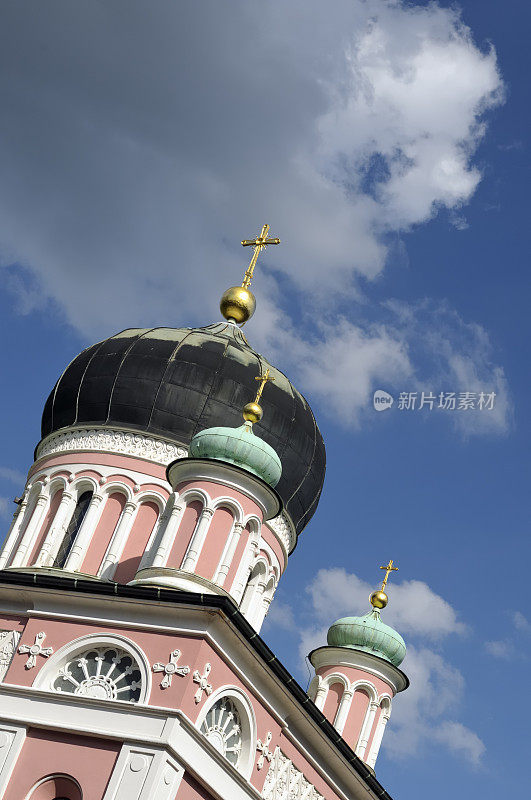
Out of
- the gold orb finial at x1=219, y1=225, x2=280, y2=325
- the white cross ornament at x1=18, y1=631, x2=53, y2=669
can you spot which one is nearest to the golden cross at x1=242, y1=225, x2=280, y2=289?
the gold orb finial at x1=219, y1=225, x2=280, y2=325

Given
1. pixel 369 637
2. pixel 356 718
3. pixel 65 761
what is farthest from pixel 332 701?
pixel 65 761

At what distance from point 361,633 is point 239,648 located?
711 centimetres

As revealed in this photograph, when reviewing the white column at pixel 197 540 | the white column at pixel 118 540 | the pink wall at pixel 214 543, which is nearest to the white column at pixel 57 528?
the white column at pixel 118 540

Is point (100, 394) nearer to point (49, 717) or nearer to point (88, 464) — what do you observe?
point (88, 464)

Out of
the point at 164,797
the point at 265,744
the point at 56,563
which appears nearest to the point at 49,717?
the point at 164,797

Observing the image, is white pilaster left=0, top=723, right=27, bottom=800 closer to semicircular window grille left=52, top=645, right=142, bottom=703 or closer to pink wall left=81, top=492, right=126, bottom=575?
semicircular window grille left=52, top=645, right=142, bottom=703

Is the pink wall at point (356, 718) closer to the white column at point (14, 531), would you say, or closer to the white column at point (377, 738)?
the white column at point (377, 738)

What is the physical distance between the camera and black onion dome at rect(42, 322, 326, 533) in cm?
2244

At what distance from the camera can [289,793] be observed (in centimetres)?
1825

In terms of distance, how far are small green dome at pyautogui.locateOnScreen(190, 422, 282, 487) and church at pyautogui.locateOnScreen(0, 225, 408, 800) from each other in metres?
0.03

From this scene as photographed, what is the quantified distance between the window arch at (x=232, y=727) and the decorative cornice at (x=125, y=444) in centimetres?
585

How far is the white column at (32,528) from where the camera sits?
21516 millimetres

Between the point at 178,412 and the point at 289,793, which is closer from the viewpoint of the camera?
the point at 289,793

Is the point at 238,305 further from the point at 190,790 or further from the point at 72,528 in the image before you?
the point at 190,790
